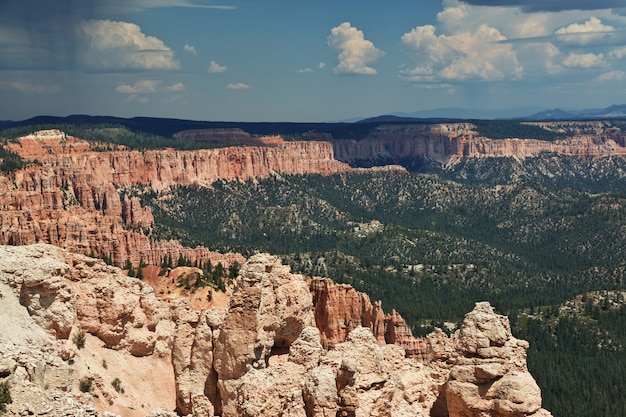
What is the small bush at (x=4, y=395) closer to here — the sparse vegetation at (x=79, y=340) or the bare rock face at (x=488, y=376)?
the bare rock face at (x=488, y=376)

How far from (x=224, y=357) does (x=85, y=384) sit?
6025 mm

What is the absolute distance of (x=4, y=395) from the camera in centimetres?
2181

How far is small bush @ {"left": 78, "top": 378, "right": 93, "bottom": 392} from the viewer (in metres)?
31.9

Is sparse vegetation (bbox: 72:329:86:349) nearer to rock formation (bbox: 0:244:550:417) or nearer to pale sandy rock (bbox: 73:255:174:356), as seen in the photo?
rock formation (bbox: 0:244:550:417)

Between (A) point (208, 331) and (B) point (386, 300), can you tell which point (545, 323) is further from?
(A) point (208, 331)

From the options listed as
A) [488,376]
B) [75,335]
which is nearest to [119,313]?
[75,335]

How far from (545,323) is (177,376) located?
315 ft

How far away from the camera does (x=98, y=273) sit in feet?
131

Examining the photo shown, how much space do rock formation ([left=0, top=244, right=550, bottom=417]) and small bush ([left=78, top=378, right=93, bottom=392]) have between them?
0.21 ft

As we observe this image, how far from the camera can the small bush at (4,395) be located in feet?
70.3

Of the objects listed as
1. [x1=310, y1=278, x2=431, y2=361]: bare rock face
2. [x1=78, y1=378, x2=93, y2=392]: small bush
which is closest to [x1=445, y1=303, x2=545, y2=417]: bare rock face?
[x1=78, y1=378, x2=93, y2=392]: small bush

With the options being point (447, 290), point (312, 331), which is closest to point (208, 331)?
point (312, 331)

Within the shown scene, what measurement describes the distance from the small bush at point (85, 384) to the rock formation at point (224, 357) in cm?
6

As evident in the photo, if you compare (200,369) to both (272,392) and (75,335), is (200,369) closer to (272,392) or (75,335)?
(75,335)
